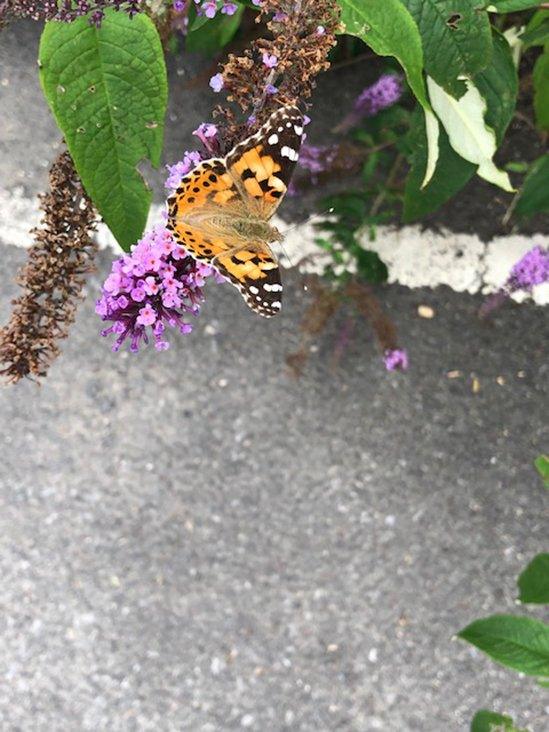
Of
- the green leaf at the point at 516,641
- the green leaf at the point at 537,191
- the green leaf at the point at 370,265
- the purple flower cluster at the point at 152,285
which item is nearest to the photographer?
the purple flower cluster at the point at 152,285

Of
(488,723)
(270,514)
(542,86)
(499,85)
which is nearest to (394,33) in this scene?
(499,85)

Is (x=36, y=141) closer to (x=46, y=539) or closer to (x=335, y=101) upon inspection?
(x=335, y=101)

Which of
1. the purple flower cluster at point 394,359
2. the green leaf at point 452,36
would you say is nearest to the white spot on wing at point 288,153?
the green leaf at point 452,36

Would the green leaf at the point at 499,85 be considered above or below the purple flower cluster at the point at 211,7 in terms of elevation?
below

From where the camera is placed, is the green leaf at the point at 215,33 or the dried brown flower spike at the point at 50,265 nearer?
the dried brown flower spike at the point at 50,265

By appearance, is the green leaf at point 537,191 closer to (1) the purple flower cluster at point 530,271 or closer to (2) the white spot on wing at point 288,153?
(1) the purple flower cluster at point 530,271

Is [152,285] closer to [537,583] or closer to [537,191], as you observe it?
[537,583]
